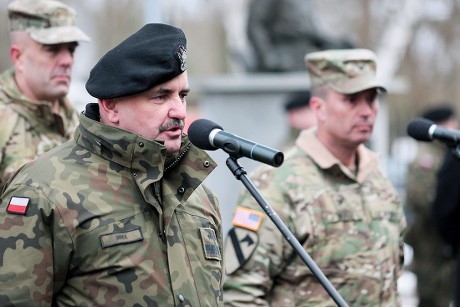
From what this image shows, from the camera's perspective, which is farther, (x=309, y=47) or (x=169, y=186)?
(x=309, y=47)

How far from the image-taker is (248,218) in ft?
15.7

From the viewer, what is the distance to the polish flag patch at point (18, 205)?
3275mm

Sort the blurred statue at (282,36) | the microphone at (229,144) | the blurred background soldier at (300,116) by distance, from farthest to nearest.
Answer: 1. the blurred statue at (282,36)
2. the blurred background soldier at (300,116)
3. the microphone at (229,144)

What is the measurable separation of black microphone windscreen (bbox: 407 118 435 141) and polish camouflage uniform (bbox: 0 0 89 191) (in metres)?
1.87

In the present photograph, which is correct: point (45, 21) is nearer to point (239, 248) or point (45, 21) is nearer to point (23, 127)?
point (23, 127)

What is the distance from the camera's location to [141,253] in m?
3.39

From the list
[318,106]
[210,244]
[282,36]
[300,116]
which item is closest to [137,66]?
[210,244]

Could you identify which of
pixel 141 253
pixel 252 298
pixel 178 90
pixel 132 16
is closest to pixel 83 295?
pixel 141 253

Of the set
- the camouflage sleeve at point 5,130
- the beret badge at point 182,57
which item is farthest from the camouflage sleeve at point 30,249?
the camouflage sleeve at point 5,130

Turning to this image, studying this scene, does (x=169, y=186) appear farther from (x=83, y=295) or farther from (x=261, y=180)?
(x=261, y=180)

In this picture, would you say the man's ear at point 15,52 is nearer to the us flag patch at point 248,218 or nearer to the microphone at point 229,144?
the us flag patch at point 248,218

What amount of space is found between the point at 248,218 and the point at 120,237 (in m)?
1.49

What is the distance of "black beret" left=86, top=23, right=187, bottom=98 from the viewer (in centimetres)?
345

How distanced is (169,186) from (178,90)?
33cm
